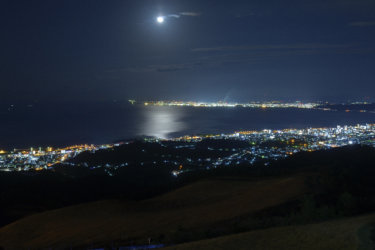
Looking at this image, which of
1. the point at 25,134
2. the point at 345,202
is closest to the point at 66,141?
the point at 25,134

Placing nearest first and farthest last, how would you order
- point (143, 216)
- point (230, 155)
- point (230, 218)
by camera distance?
point (230, 218)
point (143, 216)
point (230, 155)

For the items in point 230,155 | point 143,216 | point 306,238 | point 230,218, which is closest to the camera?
point 306,238

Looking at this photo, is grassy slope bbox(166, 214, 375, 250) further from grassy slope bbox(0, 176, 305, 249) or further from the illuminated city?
the illuminated city

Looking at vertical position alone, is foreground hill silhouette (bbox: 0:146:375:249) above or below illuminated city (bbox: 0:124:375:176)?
below

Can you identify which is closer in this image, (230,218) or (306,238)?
(306,238)

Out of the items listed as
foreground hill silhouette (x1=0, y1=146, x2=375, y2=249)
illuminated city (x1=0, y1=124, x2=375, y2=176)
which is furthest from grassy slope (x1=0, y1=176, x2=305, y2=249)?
illuminated city (x1=0, y1=124, x2=375, y2=176)

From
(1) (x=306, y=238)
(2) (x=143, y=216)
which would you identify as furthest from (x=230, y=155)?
(1) (x=306, y=238)

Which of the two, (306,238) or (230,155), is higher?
(230,155)

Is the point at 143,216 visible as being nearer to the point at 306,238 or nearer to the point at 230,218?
the point at 230,218
